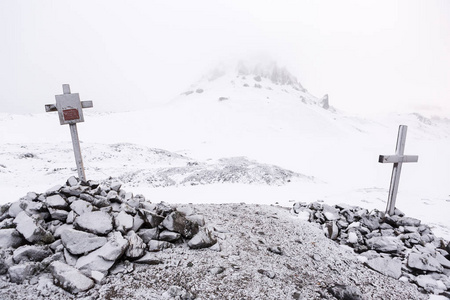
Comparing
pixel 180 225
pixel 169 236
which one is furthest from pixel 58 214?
pixel 180 225

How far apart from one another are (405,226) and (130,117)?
158ft

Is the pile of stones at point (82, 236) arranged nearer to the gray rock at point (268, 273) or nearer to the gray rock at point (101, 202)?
the gray rock at point (101, 202)

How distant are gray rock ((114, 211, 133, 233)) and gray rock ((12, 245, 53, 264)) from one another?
3.36ft

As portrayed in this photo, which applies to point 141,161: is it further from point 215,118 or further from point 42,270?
point 215,118

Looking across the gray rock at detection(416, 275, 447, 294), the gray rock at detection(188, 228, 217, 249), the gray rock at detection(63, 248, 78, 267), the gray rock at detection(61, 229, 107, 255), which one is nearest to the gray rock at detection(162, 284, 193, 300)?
the gray rock at detection(188, 228, 217, 249)

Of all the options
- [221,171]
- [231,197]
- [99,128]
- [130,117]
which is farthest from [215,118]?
[231,197]

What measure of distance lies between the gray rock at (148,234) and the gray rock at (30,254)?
139 cm

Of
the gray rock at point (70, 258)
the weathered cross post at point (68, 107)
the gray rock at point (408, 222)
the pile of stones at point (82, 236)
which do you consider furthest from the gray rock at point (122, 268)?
the gray rock at point (408, 222)

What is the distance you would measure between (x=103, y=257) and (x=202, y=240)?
167cm

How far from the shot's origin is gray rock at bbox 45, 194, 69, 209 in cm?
418

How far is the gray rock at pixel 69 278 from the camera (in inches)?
118

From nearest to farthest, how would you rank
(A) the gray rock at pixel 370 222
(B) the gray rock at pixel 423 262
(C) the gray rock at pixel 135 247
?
(C) the gray rock at pixel 135 247 < (B) the gray rock at pixel 423 262 < (A) the gray rock at pixel 370 222

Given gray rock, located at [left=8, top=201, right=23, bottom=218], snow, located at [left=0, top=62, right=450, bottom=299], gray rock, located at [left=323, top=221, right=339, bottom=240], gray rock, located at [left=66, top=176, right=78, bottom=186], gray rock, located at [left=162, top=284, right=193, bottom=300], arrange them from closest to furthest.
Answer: gray rock, located at [left=162, top=284, right=193, bottom=300]
gray rock, located at [left=8, top=201, right=23, bottom=218]
gray rock, located at [left=66, top=176, right=78, bottom=186]
gray rock, located at [left=323, top=221, right=339, bottom=240]
snow, located at [left=0, top=62, right=450, bottom=299]

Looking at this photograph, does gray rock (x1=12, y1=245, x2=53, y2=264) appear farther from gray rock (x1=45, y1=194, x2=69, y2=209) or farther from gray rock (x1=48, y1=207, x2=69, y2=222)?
gray rock (x1=45, y1=194, x2=69, y2=209)
